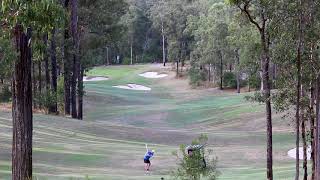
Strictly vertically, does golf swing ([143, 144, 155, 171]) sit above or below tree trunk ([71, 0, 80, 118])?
below

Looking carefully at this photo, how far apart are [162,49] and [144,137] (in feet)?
262

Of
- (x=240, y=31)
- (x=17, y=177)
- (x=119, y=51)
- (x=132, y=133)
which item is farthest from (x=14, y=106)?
(x=119, y=51)

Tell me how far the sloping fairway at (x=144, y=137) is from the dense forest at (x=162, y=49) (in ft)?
7.62

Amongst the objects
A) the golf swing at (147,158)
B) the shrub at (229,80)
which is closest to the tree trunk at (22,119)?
the golf swing at (147,158)

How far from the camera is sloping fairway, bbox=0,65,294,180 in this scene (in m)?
20.4

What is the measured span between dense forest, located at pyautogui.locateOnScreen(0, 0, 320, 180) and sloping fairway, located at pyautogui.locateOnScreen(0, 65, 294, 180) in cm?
232

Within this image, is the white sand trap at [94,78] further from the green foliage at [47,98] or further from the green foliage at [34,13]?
the green foliage at [34,13]

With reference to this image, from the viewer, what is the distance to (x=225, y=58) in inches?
2675

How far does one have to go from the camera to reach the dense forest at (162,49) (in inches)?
404

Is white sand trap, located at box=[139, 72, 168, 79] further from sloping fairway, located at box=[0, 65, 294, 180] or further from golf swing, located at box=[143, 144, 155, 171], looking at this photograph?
golf swing, located at box=[143, 144, 155, 171]

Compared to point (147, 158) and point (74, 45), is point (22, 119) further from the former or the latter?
point (74, 45)

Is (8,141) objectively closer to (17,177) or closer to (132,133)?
(132,133)

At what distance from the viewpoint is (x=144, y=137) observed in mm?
32562

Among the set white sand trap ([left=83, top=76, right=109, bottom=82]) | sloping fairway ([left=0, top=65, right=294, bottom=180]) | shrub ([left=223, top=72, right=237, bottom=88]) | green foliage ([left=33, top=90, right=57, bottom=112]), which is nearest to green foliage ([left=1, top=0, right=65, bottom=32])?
sloping fairway ([left=0, top=65, right=294, bottom=180])
